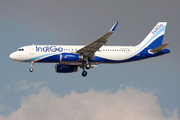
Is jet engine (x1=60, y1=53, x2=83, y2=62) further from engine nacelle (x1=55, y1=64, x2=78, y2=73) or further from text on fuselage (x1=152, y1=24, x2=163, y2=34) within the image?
text on fuselage (x1=152, y1=24, x2=163, y2=34)

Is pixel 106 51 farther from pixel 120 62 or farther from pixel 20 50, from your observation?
pixel 20 50

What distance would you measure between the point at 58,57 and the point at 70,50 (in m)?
2.66

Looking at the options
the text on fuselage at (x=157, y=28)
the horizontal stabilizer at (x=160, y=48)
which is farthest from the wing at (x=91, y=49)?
the text on fuselage at (x=157, y=28)

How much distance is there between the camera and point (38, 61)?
61.9 metres

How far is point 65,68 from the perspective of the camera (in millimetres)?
66938

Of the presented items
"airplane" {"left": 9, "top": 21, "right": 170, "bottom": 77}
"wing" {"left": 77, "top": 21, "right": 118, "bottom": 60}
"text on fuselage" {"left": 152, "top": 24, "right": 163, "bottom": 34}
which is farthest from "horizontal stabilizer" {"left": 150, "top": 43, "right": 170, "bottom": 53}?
"wing" {"left": 77, "top": 21, "right": 118, "bottom": 60}

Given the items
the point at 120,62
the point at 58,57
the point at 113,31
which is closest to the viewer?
the point at 113,31

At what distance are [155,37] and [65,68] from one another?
671 inches

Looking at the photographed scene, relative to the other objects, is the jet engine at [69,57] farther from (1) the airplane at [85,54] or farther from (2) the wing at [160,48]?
(2) the wing at [160,48]

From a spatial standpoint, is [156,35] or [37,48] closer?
[37,48]

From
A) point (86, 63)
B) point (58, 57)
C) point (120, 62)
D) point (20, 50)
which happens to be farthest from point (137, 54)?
point (20, 50)

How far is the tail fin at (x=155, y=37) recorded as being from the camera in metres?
67.2

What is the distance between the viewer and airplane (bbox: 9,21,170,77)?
61000 mm

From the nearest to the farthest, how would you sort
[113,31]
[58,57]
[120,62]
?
1. [113,31]
2. [58,57]
3. [120,62]
